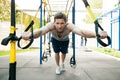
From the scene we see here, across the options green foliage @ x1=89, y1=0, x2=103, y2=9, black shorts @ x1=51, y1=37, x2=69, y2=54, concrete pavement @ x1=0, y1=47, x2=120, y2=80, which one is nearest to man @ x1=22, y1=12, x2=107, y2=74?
black shorts @ x1=51, y1=37, x2=69, y2=54

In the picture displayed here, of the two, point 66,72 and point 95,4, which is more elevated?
point 95,4

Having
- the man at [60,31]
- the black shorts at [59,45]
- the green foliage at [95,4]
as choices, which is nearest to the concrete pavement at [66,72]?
the man at [60,31]

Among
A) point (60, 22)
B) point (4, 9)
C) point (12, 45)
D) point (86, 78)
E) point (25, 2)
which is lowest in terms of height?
point (86, 78)

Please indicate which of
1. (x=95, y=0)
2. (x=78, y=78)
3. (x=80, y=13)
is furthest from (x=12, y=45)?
(x=95, y=0)

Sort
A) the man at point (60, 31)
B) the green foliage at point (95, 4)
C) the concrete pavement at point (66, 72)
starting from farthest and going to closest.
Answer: the green foliage at point (95, 4), the concrete pavement at point (66, 72), the man at point (60, 31)

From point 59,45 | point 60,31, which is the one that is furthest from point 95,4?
point 60,31

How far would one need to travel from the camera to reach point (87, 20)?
19.6m

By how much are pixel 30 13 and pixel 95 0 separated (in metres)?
13.7

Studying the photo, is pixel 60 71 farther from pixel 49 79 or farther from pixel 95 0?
pixel 95 0

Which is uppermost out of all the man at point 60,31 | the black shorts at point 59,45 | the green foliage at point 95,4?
the green foliage at point 95,4

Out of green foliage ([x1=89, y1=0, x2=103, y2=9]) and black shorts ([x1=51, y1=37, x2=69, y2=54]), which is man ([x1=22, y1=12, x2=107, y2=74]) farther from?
green foliage ([x1=89, y1=0, x2=103, y2=9])

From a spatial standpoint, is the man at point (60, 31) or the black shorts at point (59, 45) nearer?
the man at point (60, 31)

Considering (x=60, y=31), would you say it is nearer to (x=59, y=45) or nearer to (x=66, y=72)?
(x=59, y=45)

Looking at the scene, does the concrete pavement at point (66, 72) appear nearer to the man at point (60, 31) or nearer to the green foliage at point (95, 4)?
the man at point (60, 31)
